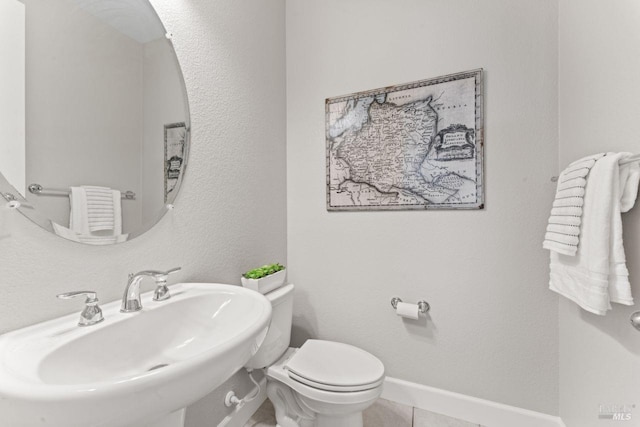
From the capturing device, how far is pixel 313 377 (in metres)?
1.14

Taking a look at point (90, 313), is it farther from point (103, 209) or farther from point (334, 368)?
point (334, 368)

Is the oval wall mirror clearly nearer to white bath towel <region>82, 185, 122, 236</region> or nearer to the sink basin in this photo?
white bath towel <region>82, 185, 122, 236</region>

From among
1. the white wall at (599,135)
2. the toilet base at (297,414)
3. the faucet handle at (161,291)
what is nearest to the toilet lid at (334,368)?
the toilet base at (297,414)

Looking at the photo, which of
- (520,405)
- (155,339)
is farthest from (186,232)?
(520,405)

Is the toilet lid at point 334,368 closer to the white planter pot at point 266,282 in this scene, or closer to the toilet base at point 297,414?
the toilet base at point 297,414

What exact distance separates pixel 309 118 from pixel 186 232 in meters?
1.06

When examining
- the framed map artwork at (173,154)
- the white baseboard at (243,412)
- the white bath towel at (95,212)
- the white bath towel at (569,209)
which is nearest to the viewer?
the white bath towel at (95,212)

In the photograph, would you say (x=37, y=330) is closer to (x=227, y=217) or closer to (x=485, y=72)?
(x=227, y=217)

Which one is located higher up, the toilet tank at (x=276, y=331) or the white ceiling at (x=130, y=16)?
the white ceiling at (x=130, y=16)

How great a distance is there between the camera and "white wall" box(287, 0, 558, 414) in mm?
1304

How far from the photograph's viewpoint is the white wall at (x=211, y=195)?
72 cm

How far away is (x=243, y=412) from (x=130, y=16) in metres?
1.78

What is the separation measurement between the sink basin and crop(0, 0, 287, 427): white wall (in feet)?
0.33

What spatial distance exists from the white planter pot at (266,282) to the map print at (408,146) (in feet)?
1.83
